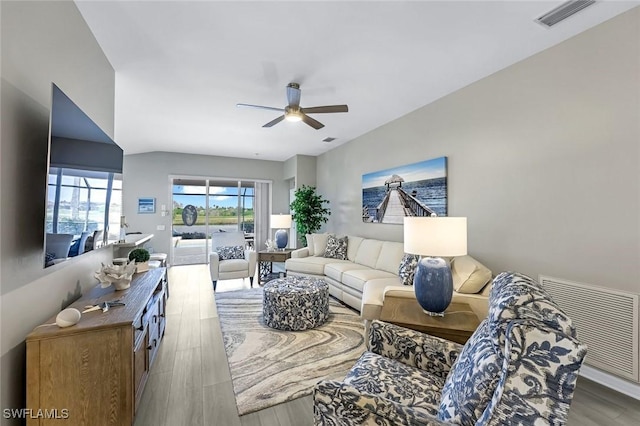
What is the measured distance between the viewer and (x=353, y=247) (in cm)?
486

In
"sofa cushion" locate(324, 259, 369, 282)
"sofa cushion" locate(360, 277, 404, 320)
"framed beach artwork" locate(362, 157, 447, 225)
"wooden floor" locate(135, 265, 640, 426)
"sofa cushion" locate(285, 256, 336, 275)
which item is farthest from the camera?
"sofa cushion" locate(285, 256, 336, 275)

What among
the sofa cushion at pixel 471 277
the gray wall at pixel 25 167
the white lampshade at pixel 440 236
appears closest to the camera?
the gray wall at pixel 25 167

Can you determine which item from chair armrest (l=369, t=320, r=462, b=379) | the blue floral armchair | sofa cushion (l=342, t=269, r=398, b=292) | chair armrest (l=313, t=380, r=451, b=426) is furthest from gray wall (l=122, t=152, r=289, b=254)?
chair armrest (l=313, t=380, r=451, b=426)

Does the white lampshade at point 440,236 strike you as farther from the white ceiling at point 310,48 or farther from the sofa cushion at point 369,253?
the sofa cushion at point 369,253

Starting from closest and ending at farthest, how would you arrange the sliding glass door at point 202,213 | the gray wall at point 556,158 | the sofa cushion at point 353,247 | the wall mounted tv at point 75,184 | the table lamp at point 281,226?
the wall mounted tv at point 75,184
the gray wall at point 556,158
the sofa cushion at point 353,247
the table lamp at point 281,226
the sliding glass door at point 202,213

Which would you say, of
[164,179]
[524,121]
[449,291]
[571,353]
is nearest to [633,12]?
[524,121]

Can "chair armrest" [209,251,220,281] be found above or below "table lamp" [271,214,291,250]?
below

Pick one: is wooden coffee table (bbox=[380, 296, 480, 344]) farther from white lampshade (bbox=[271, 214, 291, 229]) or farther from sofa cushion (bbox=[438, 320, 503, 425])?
white lampshade (bbox=[271, 214, 291, 229])

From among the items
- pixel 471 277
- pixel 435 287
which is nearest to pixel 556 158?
pixel 471 277

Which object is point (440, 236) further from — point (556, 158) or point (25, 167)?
point (25, 167)

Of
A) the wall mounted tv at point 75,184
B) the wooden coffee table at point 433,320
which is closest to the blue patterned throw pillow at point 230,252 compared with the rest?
the wall mounted tv at point 75,184

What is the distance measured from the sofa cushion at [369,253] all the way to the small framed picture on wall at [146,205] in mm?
4855

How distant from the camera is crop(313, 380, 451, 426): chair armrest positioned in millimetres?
967

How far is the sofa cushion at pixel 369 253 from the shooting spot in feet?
14.0
